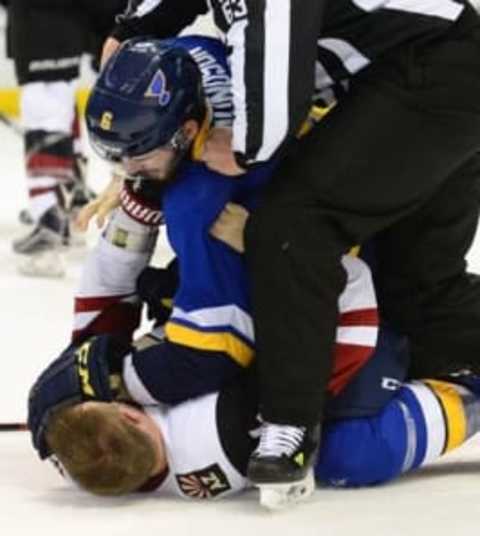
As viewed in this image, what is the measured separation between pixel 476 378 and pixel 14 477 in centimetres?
57

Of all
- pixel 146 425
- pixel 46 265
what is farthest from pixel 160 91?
pixel 46 265

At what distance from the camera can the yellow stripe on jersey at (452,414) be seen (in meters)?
1.90

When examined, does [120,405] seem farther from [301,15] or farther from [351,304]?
[301,15]

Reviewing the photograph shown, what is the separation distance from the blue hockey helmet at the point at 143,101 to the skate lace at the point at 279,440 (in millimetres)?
327

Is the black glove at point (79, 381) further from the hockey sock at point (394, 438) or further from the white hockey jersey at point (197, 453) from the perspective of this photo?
the hockey sock at point (394, 438)

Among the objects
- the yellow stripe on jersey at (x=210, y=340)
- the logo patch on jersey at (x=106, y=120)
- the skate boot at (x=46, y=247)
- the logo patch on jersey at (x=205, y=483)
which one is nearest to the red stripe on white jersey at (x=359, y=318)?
the yellow stripe on jersey at (x=210, y=340)

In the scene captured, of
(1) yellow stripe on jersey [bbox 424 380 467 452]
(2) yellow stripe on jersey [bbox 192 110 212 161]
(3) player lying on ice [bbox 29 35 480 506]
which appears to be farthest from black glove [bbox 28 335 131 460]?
(1) yellow stripe on jersey [bbox 424 380 467 452]

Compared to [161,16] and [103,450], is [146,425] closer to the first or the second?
[103,450]

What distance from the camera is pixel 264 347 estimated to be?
1.74 metres

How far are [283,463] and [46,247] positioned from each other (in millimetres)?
1939

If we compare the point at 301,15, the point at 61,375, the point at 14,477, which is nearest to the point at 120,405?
the point at 61,375

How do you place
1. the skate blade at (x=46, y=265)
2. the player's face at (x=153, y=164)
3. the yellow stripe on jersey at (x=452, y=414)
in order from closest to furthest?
the player's face at (x=153, y=164) → the yellow stripe on jersey at (x=452, y=414) → the skate blade at (x=46, y=265)

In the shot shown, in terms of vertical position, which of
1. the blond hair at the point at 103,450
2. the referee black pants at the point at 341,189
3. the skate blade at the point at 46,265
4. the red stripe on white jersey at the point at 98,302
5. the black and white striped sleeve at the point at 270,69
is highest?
the black and white striped sleeve at the point at 270,69

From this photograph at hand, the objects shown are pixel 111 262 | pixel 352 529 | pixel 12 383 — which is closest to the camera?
pixel 352 529
